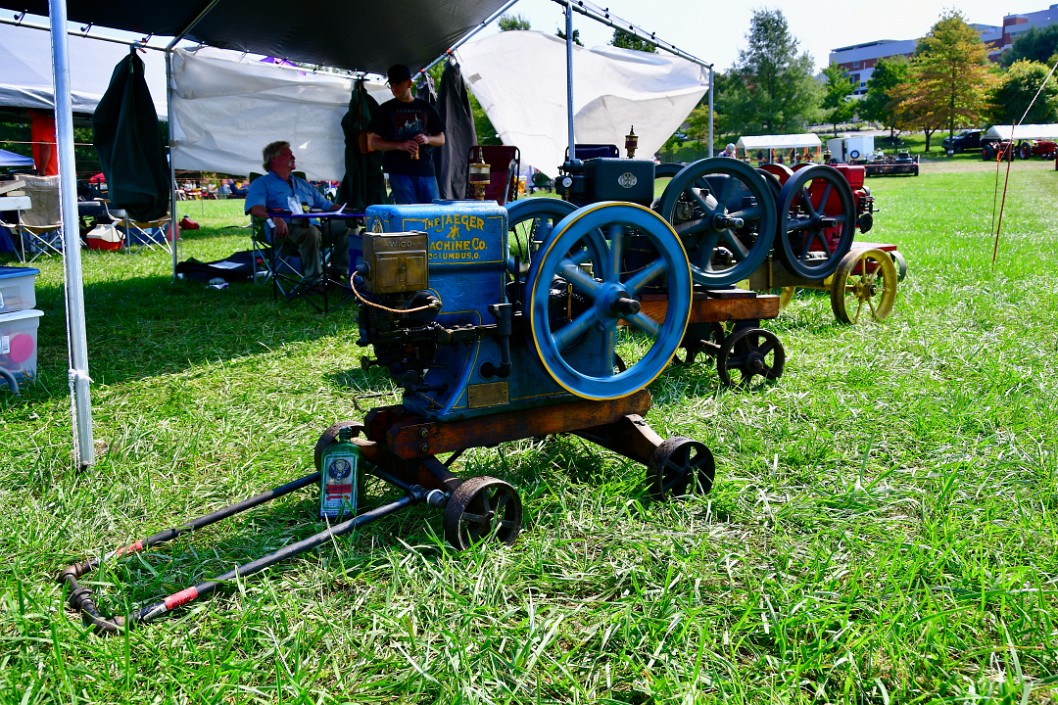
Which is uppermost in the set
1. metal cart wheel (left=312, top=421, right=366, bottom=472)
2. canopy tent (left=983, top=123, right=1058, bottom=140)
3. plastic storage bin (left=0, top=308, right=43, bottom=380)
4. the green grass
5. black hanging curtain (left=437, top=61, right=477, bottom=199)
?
canopy tent (left=983, top=123, right=1058, bottom=140)

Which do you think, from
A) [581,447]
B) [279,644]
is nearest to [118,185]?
[581,447]

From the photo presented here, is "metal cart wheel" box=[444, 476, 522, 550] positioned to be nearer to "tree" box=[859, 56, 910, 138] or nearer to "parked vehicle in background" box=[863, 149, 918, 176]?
"parked vehicle in background" box=[863, 149, 918, 176]

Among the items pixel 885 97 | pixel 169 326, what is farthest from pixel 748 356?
pixel 885 97

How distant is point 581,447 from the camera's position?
3.63m

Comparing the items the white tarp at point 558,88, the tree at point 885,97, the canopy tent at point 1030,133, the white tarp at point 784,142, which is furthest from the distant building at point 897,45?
the white tarp at point 558,88

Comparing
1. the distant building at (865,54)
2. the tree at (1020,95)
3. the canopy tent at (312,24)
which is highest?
the distant building at (865,54)

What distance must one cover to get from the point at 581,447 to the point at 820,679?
1758 mm

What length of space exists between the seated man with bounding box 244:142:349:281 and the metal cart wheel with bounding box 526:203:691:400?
4.99 metres

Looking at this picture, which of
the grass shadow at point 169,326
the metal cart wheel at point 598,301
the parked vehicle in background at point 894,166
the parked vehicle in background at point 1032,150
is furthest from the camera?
the parked vehicle in background at point 1032,150

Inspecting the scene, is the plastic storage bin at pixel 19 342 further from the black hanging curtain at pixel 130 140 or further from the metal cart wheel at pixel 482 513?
the black hanging curtain at pixel 130 140

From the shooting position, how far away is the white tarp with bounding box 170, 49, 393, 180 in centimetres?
857

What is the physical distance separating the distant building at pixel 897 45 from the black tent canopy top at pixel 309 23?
150m

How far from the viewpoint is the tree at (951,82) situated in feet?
206

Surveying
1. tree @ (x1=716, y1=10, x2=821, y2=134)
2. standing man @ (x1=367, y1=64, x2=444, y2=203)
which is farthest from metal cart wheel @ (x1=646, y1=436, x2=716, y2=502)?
tree @ (x1=716, y1=10, x2=821, y2=134)
